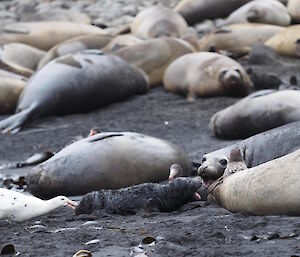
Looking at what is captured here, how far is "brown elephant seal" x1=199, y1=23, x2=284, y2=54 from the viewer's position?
11.6 meters

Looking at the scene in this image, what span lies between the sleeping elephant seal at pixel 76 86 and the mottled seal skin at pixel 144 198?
4.18 m

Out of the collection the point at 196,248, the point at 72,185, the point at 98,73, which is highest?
the point at 196,248

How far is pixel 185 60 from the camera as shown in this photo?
9898mm

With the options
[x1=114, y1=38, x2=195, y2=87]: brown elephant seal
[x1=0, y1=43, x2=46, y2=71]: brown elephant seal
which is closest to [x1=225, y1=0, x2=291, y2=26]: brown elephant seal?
[x1=114, y1=38, x2=195, y2=87]: brown elephant seal

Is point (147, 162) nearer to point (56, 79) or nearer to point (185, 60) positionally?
point (56, 79)

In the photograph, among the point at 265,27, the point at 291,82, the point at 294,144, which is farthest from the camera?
the point at 265,27

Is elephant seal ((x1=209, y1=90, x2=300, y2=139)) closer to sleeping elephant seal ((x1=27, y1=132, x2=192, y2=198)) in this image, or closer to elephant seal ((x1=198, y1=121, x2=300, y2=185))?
elephant seal ((x1=198, y1=121, x2=300, y2=185))

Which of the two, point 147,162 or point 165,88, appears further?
point 165,88

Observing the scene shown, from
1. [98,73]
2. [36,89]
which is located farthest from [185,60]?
[36,89]

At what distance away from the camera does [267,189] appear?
394 cm

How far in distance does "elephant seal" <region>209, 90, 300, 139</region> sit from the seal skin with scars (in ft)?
7.48

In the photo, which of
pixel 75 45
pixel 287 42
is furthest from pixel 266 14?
pixel 75 45

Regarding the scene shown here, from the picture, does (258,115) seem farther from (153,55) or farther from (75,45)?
(75,45)

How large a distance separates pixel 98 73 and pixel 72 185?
383 cm
